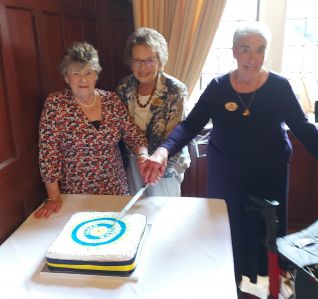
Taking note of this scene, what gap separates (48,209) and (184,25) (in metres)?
1.52

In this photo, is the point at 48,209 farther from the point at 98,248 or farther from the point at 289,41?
the point at 289,41

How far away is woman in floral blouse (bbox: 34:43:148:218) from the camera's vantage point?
1.41 meters

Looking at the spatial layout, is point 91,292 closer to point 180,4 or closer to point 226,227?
point 226,227

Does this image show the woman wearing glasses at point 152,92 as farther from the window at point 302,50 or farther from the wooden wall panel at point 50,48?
the window at point 302,50

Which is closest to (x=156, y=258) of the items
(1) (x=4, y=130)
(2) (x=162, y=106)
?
(1) (x=4, y=130)

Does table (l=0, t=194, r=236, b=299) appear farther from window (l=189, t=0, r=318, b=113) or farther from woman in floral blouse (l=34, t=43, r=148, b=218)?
window (l=189, t=0, r=318, b=113)

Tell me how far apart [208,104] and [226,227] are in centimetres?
69

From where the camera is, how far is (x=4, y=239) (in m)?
1.29

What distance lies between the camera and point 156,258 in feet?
3.57

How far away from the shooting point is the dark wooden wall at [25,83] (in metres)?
1.28

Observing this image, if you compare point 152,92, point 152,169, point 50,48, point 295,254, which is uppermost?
point 50,48

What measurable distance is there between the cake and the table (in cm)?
3

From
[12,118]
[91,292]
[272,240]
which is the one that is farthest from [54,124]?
[272,240]

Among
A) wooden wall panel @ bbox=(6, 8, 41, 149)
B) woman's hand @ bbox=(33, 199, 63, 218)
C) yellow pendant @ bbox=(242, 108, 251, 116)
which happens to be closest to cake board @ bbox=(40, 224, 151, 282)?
woman's hand @ bbox=(33, 199, 63, 218)
